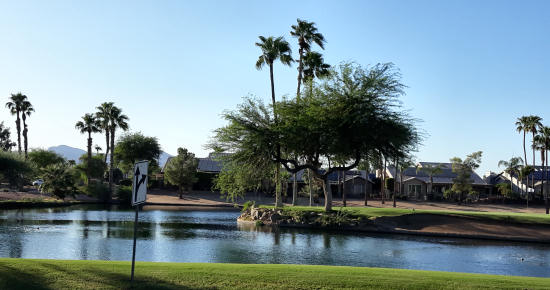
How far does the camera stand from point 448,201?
72500 millimetres

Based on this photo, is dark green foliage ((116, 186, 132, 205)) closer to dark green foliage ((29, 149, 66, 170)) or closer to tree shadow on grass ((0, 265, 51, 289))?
dark green foliage ((29, 149, 66, 170))

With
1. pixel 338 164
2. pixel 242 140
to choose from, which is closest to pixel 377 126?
pixel 338 164

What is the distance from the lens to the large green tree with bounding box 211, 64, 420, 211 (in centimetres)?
3462

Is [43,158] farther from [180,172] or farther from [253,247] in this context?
[253,247]

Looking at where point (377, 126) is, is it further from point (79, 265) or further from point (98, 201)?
point (98, 201)

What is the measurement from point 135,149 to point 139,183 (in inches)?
2868

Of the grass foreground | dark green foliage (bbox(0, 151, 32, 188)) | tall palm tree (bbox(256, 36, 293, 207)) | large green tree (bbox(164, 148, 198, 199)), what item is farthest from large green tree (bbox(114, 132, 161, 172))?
the grass foreground

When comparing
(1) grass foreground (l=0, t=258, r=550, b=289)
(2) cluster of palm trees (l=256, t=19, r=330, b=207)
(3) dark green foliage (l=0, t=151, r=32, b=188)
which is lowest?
(1) grass foreground (l=0, t=258, r=550, b=289)

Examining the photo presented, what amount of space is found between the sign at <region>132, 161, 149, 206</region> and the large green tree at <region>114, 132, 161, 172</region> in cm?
7073

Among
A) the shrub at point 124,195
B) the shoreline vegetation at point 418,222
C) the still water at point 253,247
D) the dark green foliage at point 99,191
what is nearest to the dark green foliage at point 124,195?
the shrub at point 124,195

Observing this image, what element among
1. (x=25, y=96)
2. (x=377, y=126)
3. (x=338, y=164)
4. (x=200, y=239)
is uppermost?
(x=25, y=96)

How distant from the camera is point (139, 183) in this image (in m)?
9.54

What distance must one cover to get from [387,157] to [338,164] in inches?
193

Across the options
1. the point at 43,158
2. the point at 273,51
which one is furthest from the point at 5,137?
the point at 273,51
